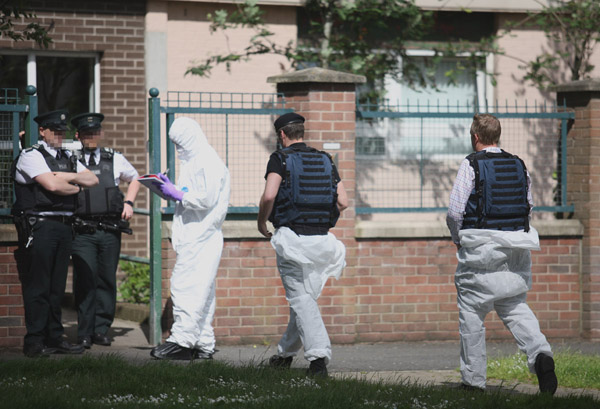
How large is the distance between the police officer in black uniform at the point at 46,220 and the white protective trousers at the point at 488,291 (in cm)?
326

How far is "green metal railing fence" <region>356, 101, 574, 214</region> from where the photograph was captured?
10188mm

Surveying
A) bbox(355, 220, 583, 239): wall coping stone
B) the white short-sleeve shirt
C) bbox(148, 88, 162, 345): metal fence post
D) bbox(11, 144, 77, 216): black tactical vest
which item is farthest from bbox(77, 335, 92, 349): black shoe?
bbox(355, 220, 583, 239): wall coping stone

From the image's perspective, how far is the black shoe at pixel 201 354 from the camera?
332 inches

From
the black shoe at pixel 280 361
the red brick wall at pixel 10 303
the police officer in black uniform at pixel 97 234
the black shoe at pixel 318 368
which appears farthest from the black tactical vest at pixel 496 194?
the red brick wall at pixel 10 303

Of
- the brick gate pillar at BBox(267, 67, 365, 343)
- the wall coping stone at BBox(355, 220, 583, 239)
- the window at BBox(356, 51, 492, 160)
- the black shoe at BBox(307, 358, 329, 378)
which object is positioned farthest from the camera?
the window at BBox(356, 51, 492, 160)

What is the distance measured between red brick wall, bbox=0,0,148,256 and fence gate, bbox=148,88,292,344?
83cm

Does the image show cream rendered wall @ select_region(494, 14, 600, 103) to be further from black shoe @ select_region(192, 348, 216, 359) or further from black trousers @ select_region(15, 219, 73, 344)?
black trousers @ select_region(15, 219, 73, 344)

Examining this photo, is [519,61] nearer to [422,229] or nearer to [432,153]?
[432,153]

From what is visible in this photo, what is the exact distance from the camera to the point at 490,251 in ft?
22.2

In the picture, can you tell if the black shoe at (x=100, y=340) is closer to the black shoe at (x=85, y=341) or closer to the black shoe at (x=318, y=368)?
the black shoe at (x=85, y=341)

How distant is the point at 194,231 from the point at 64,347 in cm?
150

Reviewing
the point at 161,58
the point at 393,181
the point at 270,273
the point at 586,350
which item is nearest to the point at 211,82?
the point at 161,58

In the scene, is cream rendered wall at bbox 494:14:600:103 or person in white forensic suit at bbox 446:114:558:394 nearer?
person in white forensic suit at bbox 446:114:558:394

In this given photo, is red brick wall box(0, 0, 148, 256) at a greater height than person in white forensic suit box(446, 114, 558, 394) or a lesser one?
greater
